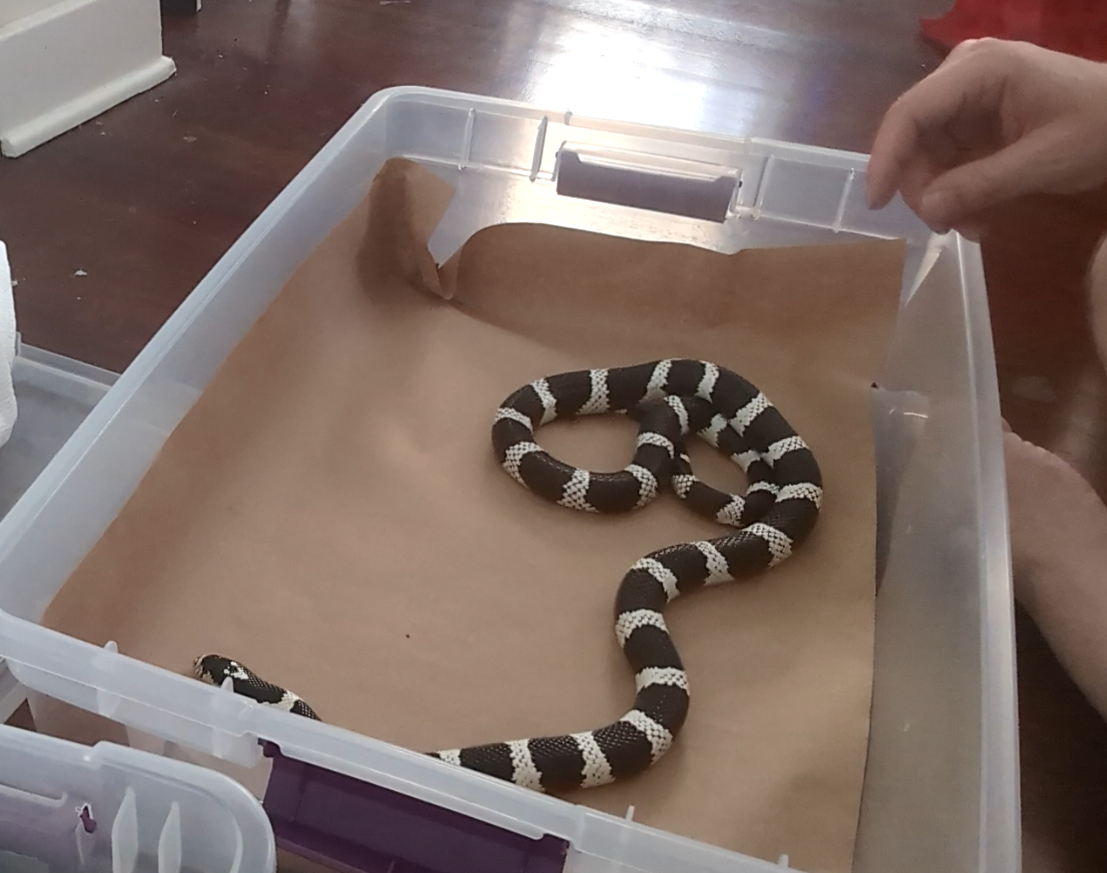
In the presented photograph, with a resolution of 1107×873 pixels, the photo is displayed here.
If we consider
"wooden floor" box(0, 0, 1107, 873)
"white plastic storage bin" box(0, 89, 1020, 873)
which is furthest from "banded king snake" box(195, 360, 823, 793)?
"wooden floor" box(0, 0, 1107, 873)

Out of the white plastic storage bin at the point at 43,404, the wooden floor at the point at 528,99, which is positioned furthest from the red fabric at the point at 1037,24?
the white plastic storage bin at the point at 43,404

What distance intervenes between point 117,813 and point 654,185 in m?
A: 0.90

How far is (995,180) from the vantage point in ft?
2.94

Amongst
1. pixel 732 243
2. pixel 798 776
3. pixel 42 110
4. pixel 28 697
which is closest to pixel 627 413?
pixel 732 243

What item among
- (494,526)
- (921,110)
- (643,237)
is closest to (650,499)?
(494,526)

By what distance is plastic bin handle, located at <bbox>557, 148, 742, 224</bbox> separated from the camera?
3.91ft

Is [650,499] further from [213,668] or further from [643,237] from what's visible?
[213,668]

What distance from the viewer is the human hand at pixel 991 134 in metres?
0.89

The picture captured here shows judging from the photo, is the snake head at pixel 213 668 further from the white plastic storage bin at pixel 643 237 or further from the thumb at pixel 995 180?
the thumb at pixel 995 180

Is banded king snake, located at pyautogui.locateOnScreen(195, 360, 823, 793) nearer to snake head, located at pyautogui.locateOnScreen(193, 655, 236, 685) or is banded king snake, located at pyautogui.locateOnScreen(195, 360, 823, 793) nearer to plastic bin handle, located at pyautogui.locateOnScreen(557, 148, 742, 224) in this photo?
snake head, located at pyautogui.locateOnScreen(193, 655, 236, 685)

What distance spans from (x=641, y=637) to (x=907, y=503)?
1.11 feet

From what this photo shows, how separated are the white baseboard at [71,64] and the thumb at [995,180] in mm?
1126

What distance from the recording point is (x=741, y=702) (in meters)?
0.93

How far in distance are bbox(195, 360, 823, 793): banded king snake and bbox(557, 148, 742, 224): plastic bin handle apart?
19 centimetres
